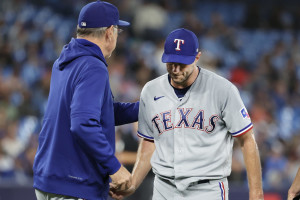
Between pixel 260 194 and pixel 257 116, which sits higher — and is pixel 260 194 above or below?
above

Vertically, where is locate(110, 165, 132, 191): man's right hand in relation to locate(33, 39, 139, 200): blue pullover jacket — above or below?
below

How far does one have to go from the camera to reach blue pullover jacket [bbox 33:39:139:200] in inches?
132

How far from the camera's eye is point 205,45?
12.7m

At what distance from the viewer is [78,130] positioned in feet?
10.9

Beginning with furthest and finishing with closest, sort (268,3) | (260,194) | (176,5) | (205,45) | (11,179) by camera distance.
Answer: (268,3) → (176,5) → (205,45) → (11,179) → (260,194)

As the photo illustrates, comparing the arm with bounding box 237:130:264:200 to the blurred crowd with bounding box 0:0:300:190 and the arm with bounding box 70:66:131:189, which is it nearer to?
the arm with bounding box 70:66:131:189

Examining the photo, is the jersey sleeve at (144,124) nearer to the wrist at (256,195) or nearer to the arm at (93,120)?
the arm at (93,120)

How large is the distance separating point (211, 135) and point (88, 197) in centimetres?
103

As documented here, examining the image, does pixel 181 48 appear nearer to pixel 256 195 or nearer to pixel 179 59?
pixel 179 59

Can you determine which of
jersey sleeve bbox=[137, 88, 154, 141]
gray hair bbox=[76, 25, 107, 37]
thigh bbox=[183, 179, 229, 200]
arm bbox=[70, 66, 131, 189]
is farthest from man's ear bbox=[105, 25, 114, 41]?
thigh bbox=[183, 179, 229, 200]

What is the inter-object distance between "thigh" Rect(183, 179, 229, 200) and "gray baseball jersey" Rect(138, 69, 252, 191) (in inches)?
2.2

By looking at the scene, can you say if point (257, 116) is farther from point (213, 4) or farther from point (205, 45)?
point (213, 4)

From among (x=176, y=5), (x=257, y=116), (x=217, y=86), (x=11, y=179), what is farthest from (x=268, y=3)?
(x=217, y=86)

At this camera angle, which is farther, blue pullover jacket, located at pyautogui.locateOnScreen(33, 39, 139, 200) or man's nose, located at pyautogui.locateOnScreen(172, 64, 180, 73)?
man's nose, located at pyautogui.locateOnScreen(172, 64, 180, 73)
